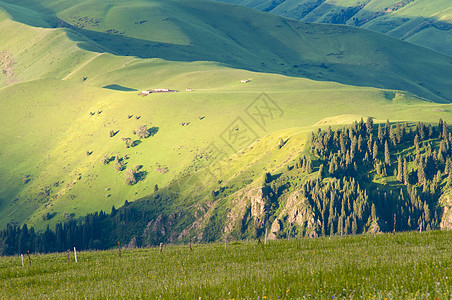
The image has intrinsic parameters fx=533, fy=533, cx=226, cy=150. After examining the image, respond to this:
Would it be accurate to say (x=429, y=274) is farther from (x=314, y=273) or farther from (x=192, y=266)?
(x=192, y=266)

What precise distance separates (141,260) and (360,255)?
18.8 meters

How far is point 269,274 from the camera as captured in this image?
26.4 m

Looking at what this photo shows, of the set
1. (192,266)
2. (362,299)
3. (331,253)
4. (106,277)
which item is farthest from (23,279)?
(362,299)

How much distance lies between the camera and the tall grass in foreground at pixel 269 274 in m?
21.7

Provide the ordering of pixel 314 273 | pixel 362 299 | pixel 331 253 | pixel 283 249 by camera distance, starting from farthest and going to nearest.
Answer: pixel 283 249 → pixel 331 253 → pixel 314 273 → pixel 362 299

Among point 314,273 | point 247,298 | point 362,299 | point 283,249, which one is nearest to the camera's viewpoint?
point 362,299

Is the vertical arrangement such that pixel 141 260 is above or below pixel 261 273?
below

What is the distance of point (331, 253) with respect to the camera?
34.3m

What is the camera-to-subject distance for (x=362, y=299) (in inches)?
758

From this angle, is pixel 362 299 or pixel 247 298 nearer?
pixel 362 299

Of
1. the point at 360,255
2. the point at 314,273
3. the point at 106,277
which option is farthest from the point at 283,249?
the point at 314,273

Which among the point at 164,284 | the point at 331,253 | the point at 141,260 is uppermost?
the point at 164,284

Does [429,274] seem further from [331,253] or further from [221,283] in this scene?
[331,253]

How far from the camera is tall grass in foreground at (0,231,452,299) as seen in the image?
21.7 meters
